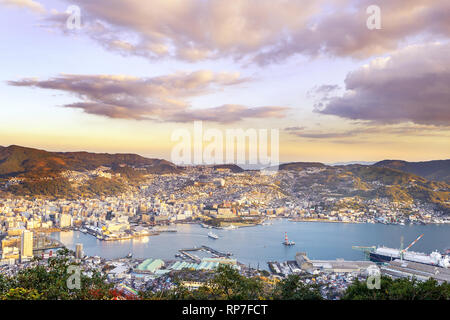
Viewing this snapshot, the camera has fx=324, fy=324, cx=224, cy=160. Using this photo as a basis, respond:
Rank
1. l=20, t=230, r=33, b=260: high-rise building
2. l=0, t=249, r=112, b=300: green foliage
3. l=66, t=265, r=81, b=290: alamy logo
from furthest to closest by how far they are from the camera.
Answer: l=20, t=230, r=33, b=260: high-rise building → l=66, t=265, r=81, b=290: alamy logo → l=0, t=249, r=112, b=300: green foliage

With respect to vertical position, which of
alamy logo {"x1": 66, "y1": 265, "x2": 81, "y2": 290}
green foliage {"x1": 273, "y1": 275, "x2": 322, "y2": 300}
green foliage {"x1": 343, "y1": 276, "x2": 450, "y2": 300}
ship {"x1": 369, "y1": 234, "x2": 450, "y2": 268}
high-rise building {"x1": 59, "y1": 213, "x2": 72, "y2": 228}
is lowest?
ship {"x1": 369, "y1": 234, "x2": 450, "y2": 268}

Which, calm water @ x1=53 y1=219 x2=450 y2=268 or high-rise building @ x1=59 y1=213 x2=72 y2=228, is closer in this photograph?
calm water @ x1=53 y1=219 x2=450 y2=268

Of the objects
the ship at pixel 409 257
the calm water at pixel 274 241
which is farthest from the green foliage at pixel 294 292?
the ship at pixel 409 257

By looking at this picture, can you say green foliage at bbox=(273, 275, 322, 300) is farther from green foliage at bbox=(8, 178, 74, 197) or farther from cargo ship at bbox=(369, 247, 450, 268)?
green foliage at bbox=(8, 178, 74, 197)

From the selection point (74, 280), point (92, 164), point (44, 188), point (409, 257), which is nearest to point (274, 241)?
point (409, 257)

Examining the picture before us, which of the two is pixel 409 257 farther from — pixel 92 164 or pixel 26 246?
pixel 92 164

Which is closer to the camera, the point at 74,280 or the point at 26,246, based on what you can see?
the point at 74,280

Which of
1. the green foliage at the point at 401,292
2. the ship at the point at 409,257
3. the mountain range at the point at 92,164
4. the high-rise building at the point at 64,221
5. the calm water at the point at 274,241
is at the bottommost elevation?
the calm water at the point at 274,241

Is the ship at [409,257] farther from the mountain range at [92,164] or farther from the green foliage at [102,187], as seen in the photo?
the mountain range at [92,164]

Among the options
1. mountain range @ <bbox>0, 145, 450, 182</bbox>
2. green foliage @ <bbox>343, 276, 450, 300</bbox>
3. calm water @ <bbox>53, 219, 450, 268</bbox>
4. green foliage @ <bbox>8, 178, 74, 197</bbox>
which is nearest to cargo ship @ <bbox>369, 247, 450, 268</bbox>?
calm water @ <bbox>53, 219, 450, 268</bbox>
